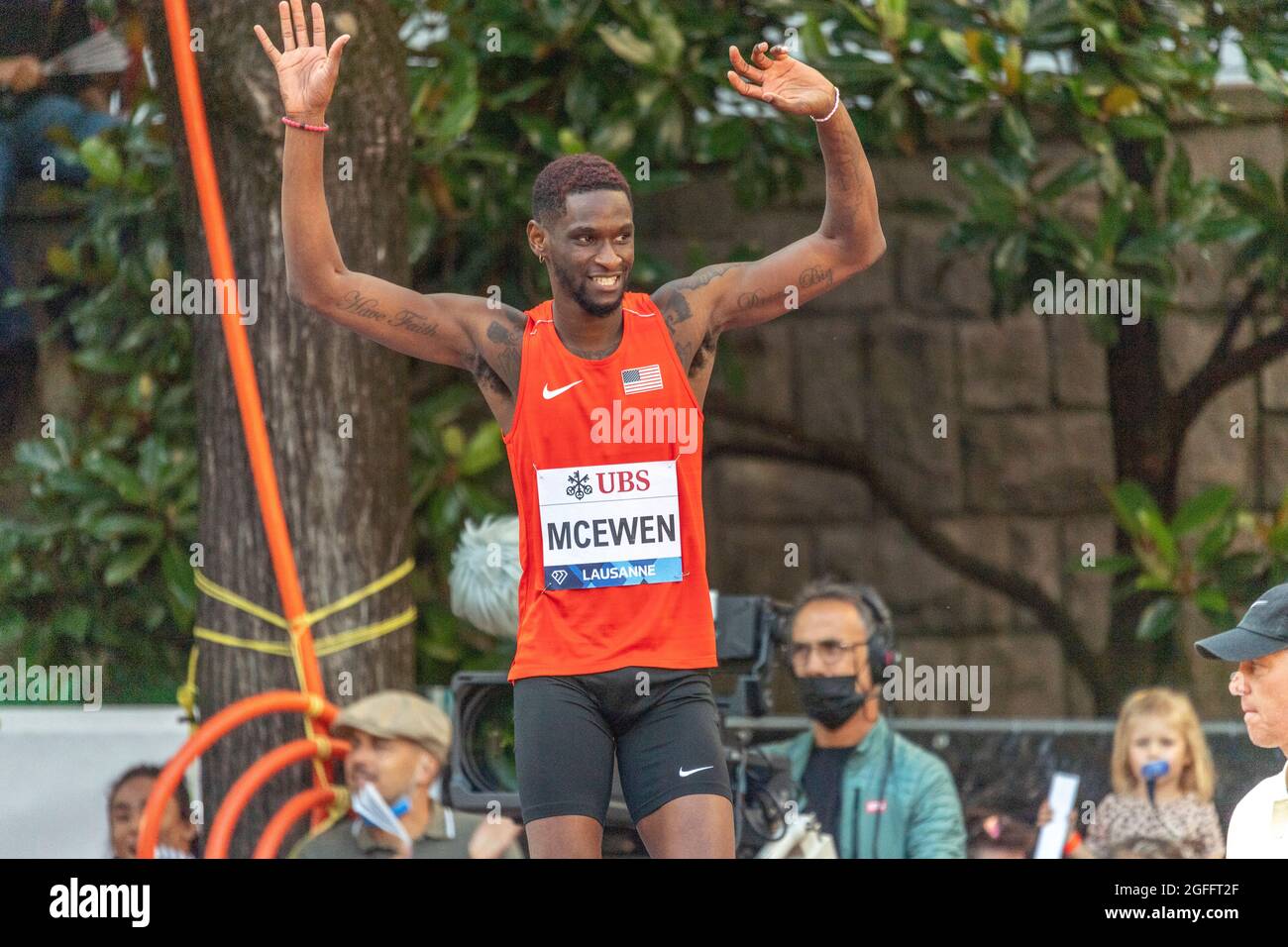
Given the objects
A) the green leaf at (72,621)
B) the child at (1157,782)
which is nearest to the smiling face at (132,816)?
the green leaf at (72,621)

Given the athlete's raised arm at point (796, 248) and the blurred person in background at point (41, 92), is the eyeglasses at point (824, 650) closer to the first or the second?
the athlete's raised arm at point (796, 248)

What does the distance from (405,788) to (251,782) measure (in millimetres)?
486

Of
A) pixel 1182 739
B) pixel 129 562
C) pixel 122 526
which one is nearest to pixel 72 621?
pixel 129 562

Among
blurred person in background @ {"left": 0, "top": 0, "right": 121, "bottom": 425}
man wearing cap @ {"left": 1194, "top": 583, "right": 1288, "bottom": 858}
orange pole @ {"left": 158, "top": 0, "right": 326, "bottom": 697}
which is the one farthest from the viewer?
blurred person in background @ {"left": 0, "top": 0, "right": 121, "bottom": 425}

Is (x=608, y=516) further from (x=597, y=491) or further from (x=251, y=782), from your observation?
(x=251, y=782)

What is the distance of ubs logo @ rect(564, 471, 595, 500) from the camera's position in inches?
140

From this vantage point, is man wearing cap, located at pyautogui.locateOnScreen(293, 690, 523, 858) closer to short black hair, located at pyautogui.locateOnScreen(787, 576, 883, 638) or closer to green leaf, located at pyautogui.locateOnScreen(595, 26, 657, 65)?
short black hair, located at pyautogui.locateOnScreen(787, 576, 883, 638)

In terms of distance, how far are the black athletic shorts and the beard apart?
75 centimetres

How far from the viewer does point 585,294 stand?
3.56 m

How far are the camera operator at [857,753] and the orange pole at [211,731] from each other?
4.56 ft

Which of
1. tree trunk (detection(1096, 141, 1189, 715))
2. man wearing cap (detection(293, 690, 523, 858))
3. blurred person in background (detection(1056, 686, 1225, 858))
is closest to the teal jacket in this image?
blurred person in background (detection(1056, 686, 1225, 858))

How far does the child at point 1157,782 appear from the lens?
5172mm
